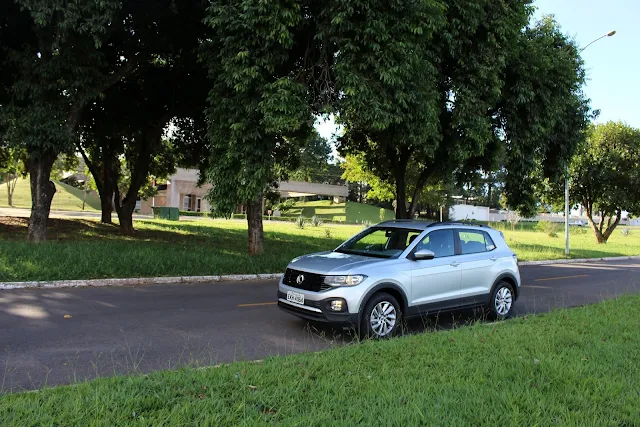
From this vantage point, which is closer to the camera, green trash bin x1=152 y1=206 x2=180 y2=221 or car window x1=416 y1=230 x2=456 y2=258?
car window x1=416 y1=230 x2=456 y2=258

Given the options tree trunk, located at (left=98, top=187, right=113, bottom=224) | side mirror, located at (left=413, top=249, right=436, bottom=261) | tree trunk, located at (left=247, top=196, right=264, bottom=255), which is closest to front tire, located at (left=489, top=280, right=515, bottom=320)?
side mirror, located at (left=413, top=249, right=436, bottom=261)

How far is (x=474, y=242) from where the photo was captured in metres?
7.59

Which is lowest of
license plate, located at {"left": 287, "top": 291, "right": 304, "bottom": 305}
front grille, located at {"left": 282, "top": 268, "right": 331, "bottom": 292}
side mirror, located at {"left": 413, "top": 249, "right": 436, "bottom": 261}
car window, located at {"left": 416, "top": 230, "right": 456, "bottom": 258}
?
license plate, located at {"left": 287, "top": 291, "right": 304, "bottom": 305}

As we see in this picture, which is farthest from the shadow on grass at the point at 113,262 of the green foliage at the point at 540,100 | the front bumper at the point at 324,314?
the green foliage at the point at 540,100

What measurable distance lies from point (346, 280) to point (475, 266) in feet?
8.31

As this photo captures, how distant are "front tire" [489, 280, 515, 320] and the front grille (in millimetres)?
3191

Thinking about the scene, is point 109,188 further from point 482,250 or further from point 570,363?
point 570,363

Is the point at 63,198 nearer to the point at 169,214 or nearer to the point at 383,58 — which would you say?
the point at 169,214

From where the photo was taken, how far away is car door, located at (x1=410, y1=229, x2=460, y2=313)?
6504 millimetres

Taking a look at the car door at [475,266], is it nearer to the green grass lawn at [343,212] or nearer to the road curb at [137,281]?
the road curb at [137,281]

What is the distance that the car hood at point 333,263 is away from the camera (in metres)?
5.99

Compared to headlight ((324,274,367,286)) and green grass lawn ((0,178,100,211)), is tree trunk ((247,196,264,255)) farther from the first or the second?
green grass lawn ((0,178,100,211))

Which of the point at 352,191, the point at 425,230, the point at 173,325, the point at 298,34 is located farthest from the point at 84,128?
the point at 352,191

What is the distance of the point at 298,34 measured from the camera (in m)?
11.2
